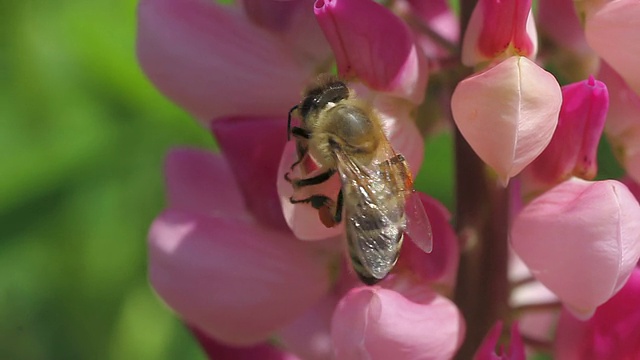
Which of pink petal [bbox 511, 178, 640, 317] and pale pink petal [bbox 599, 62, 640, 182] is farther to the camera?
pale pink petal [bbox 599, 62, 640, 182]

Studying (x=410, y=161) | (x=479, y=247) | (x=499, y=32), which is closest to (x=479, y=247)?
(x=479, y=247)

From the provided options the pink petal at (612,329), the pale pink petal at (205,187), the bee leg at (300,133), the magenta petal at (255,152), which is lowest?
the pale pink petal at (205,187)

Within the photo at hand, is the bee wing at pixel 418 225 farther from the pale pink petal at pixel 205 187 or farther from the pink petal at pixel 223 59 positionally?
the pale pink petal at pixel 205 187

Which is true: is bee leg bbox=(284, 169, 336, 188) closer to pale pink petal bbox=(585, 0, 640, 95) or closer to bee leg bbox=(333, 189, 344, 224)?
bee leg bbox=(333, 189, 344, 224)

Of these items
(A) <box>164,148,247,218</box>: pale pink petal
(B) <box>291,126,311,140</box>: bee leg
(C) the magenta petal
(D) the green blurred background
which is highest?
(B) <box>291,126,311,140</box>: bee leg

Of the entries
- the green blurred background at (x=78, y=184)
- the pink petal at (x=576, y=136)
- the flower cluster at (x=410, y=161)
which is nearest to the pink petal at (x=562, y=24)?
the flower cluster at (x=410, y=161)

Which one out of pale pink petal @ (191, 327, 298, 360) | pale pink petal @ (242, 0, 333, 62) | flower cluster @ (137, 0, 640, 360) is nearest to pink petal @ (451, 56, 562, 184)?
flower cluster @ (137, 0, 640, 360)

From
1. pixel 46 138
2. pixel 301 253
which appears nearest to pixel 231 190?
pixel 301 253
